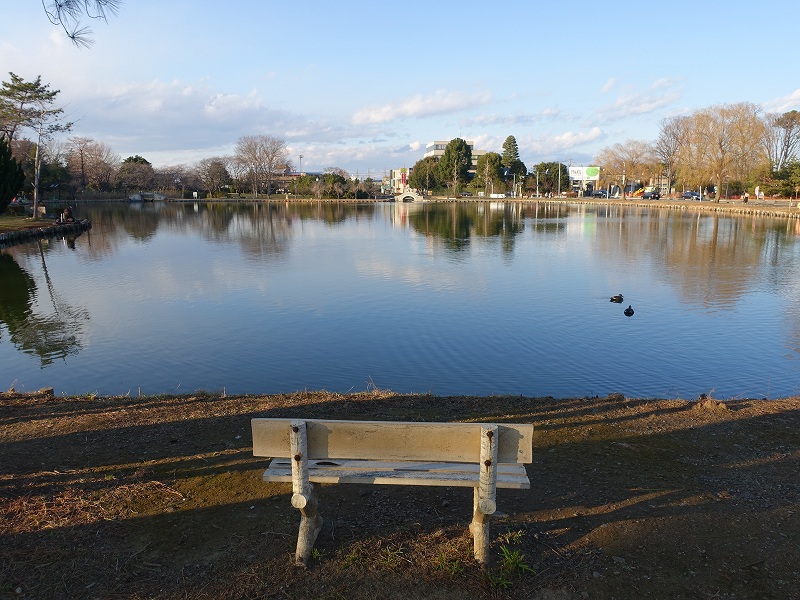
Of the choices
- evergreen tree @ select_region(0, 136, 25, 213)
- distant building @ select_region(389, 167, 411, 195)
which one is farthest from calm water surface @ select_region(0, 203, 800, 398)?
distant building @ select_region(389, 167, 411, 195)

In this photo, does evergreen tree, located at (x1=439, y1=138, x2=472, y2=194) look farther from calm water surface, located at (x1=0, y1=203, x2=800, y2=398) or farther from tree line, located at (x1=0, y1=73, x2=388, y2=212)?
calm water surface, located at (x1=0, y1=203, x2=800, y2=398)

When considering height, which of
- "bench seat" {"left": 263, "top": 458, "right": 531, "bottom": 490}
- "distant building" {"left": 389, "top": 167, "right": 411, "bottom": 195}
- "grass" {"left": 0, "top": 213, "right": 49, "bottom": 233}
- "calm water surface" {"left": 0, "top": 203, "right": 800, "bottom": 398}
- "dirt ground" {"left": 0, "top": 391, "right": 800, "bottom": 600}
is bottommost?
"calm water surface" {"left": 0, "top": 203, "right": 800, "bottom": 398}

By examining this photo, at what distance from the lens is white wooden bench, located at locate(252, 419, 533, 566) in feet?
10.7

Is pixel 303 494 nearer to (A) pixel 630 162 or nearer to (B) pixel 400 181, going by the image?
(A) pixel 630 162

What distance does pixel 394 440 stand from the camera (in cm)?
329

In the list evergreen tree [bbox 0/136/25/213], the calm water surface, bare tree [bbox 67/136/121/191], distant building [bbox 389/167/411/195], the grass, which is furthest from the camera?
distant building [bbox 389/167/411/195]

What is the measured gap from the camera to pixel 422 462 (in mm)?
3744

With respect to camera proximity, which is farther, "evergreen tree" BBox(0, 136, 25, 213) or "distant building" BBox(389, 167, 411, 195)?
"distant building" BBox(389, 167, 411, 195)

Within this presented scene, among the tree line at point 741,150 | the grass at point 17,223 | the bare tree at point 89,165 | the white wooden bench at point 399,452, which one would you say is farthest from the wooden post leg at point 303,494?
the bare tree at point 89,165

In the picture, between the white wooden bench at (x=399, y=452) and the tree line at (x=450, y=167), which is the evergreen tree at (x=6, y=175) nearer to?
the tree line at (x=450, y=167)

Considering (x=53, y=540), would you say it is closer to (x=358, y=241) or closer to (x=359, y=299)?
(x=359, y=299)

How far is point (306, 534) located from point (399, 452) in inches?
32.5

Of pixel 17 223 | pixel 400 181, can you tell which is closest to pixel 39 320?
pixel 17 223

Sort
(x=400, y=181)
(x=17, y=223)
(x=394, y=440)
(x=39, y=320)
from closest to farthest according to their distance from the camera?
(x=394, y=440)
(x=39, y=320)
(x=17, y=223)
(x=400, y=181)
